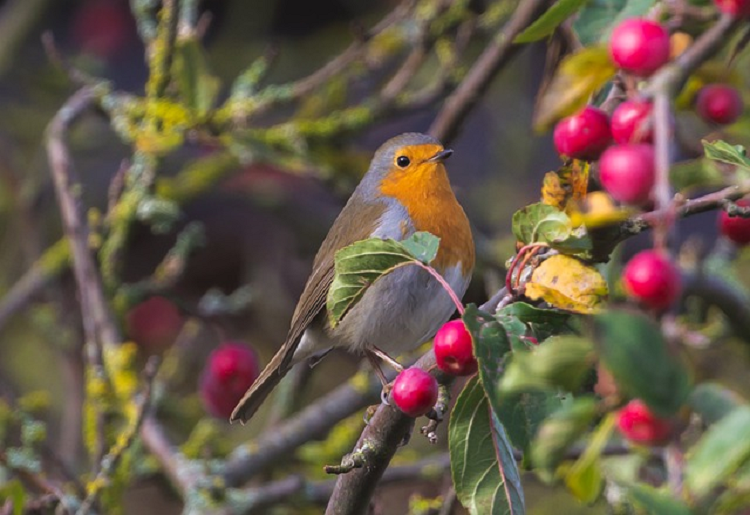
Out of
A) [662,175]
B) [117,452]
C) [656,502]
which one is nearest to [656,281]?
[662,175]

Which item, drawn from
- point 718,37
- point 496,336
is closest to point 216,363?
point 496,336

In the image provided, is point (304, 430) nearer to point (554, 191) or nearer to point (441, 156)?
point (441, 156)

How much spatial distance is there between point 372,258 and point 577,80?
1.15 ft

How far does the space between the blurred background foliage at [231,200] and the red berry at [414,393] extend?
1.48 meters

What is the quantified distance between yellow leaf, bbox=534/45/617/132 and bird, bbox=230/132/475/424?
1262 millimetres

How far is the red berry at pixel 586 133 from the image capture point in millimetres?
1477

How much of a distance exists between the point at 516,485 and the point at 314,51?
4048mm

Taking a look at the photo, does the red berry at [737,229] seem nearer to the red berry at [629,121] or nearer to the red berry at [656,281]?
the red berry at [629,121]

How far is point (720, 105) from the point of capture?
5.28ft

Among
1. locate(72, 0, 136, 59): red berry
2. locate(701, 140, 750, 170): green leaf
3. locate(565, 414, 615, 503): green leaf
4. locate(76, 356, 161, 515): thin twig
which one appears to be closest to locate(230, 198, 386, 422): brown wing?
locate(76, 356, 161, 515): thin twig

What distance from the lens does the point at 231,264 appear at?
17.4 ft

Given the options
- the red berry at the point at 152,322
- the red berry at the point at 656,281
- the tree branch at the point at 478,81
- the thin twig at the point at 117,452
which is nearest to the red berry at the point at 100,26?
the red berry at the point at 152,322

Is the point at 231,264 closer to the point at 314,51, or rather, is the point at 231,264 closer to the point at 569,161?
the point at 314,51

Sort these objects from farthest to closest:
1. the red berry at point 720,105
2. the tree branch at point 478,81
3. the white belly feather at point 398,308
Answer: the tree branch at point 478,81 < the white belly feather at point 398,308 < the red berry at point 720,105
